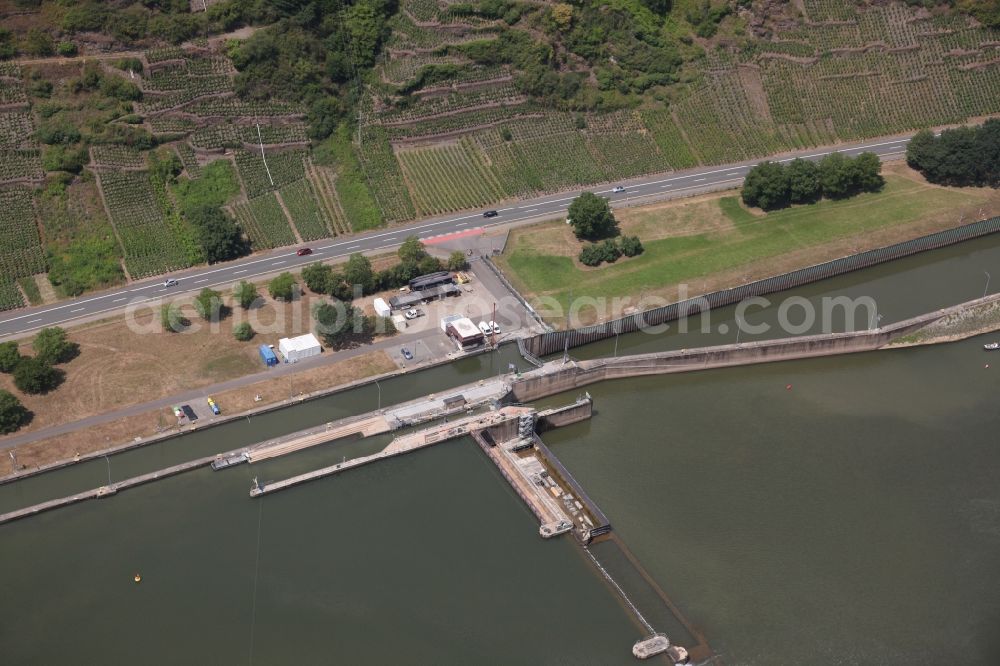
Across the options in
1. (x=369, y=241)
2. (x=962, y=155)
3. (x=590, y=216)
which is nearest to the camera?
(x=590, y=216)

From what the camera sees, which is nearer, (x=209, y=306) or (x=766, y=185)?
(x=209, y=306)

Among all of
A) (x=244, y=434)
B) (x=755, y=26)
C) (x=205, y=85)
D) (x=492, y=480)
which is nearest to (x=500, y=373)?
(x=492, y=480)

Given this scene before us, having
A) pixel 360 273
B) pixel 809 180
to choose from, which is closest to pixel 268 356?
pixel 360 273

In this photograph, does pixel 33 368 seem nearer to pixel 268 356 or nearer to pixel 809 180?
pixel 268 356

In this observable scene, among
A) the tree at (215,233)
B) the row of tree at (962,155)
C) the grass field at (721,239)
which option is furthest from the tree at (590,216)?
the row of tree at (962,155)

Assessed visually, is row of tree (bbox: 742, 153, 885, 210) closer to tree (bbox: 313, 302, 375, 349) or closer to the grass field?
the grass field

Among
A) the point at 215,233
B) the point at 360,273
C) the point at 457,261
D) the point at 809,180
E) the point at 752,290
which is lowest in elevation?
the point at 752,290
